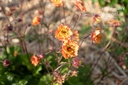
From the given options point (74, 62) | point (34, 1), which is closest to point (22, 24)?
point (34, 1)

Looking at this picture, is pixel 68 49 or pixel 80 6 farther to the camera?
pixel 80 6

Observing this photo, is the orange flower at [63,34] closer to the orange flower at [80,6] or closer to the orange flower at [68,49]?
the orange flower at [68,49]

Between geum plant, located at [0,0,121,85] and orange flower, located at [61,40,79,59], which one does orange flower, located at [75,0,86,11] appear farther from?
orange flower, located at [61,40,79,59]

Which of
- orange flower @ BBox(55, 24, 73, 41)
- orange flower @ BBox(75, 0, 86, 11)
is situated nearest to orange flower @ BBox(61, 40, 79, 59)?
orange flower @ BBox(55, 24, 73, 41)

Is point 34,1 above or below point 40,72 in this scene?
above

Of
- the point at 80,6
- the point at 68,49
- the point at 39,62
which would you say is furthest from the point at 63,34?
the point at 39,62

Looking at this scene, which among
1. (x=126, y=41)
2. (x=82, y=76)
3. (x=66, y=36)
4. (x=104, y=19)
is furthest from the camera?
(x=104, y=19)

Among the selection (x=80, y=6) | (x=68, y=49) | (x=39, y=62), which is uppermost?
(x=80, y=6)

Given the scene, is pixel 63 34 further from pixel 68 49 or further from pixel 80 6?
pixel 80 6

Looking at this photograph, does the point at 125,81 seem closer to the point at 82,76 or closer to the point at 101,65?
the point at 101,65

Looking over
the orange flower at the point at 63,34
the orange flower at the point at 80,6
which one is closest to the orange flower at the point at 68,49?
the orange flower at the point at 63,34

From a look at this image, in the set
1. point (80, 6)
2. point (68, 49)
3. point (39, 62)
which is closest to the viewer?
point (68, 49)
